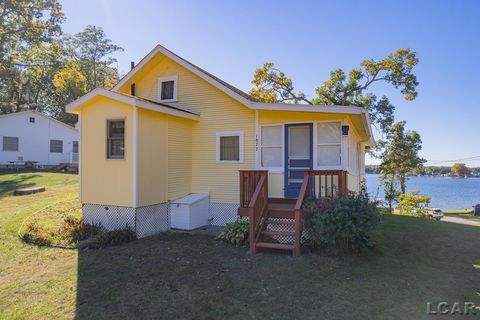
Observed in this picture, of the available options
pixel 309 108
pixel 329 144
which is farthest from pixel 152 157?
pixel 329 144

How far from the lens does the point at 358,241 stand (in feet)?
21.3

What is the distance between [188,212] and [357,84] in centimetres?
1868

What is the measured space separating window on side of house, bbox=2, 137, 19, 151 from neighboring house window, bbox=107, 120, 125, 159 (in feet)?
62.7

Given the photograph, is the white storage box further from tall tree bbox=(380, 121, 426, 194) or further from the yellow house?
tall tree bbox=(380, 121, 426, 194)

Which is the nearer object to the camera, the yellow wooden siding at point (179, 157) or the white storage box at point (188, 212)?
the white storage box at point (188, 212)

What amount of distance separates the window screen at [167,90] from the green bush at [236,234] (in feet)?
18.0

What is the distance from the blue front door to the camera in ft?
30.5

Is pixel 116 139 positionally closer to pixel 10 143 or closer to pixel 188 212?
pixel 188 212

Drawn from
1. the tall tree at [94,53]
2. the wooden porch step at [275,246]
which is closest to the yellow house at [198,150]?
the wooden porch step at [275,246]

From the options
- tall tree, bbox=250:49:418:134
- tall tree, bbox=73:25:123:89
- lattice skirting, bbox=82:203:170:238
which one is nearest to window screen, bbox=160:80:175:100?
lattice skirting, bbox=82:203:170:238

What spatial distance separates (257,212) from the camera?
24.4 feet

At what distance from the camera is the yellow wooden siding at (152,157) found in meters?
8.58

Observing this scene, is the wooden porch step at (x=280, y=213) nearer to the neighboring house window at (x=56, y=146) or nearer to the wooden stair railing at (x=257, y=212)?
the wooden stair railing at (x=257, y=212)

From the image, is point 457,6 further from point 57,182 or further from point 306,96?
point 57,182
